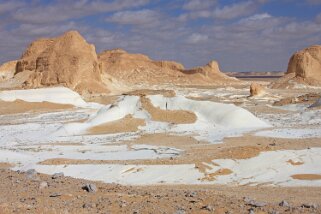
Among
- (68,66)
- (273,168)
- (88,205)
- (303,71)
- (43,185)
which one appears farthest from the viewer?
(303,71)

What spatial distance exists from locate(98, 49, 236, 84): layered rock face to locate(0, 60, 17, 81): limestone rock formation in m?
30.2

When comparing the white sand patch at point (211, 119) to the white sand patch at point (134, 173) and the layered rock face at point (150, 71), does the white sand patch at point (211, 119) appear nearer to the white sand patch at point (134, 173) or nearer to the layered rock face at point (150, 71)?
the white sand patch at point (134, 173)

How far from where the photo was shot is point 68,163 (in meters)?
18.0

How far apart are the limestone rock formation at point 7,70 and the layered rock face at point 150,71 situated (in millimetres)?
30176

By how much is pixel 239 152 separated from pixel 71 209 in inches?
418

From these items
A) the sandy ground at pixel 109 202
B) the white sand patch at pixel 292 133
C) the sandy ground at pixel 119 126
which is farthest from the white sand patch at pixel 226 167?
the sandy ground at pixel 119 126

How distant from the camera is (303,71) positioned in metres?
82.2

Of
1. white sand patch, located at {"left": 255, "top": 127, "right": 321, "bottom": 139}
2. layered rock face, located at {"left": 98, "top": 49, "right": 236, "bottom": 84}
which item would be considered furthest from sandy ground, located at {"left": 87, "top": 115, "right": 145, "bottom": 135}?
layered rock face, located at {"left": 98, "top": 49, "right": 236, "bottom": 84}

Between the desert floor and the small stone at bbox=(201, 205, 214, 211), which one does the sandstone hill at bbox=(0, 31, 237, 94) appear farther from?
the small stone at bbox=(201, 205, 214, 211)

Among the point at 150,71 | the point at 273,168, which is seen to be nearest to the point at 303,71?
the point at 150,71

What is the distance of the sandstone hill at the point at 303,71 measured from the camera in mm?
81562

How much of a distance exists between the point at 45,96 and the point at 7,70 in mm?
29954

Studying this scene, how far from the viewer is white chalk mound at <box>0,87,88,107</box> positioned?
4706 centimetres

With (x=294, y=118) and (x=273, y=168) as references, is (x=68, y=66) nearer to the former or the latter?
(x=294, y=118)
